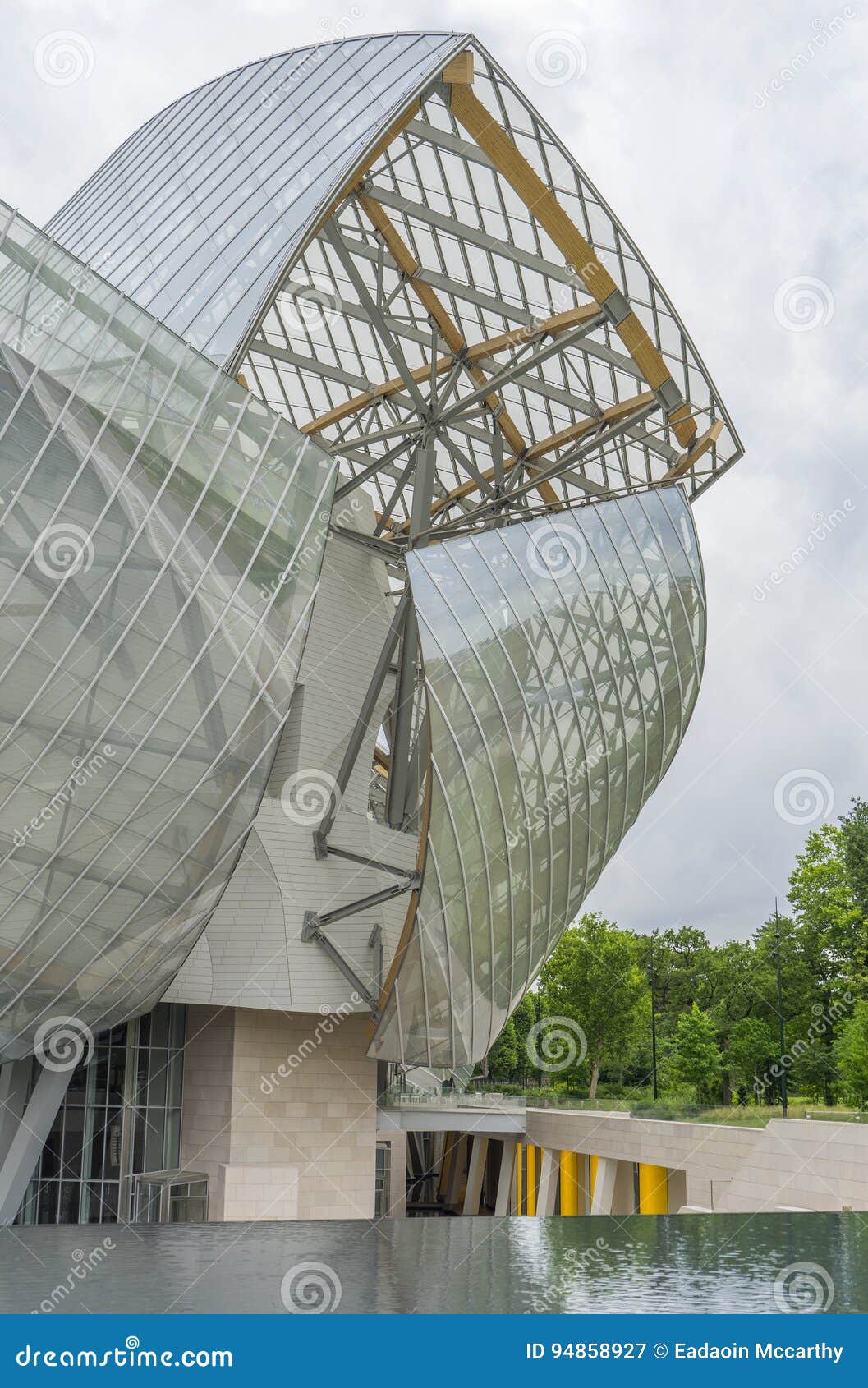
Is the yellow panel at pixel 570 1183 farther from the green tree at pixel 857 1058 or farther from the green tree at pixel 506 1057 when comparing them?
the green tree at pixel 506 1057

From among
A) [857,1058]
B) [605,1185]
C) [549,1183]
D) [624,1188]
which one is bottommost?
[549,1183]

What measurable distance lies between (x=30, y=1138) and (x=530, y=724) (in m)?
13.8

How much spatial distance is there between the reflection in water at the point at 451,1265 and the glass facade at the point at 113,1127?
17583mm

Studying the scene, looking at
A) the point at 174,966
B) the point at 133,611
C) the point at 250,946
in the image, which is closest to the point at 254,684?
the point at 133,611

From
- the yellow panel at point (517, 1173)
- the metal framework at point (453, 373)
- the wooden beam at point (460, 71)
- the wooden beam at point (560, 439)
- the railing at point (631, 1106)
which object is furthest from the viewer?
the yellow panel at point (517, 1173)

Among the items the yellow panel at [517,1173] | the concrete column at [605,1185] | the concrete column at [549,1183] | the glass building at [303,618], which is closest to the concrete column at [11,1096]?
the glass building at [303,618]

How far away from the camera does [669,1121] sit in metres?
35.5

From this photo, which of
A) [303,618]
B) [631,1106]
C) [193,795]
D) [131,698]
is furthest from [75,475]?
[631,1106]

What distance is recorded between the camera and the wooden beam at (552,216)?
24672mm

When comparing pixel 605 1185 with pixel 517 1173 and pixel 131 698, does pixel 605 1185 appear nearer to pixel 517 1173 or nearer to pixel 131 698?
pixel 517 1173

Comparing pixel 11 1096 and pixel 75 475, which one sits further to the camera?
pixel 11 1096

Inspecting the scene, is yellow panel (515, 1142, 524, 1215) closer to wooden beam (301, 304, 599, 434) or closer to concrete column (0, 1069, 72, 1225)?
concrete column (0, 1069, 72, 1225)

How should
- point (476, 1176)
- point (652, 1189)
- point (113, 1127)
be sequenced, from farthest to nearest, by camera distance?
point (476, 1176) → point (652, 1189) → point (113, 1127)

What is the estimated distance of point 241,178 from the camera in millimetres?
26719
